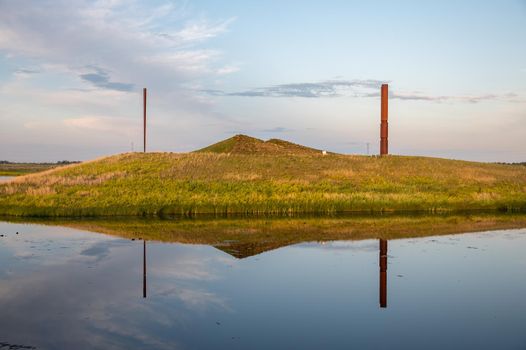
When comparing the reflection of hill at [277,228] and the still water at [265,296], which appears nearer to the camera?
the still water at [265,296]

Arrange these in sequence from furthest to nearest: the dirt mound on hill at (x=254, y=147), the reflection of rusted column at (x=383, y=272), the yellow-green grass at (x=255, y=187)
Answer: the dirt mound on hill at (x=254, y=147) → the yellow-green grass at (x=255, y=187) → the reflection of rusted column at (x=383, y=272)

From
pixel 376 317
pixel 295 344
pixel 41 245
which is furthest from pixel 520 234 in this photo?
pixel 41 245

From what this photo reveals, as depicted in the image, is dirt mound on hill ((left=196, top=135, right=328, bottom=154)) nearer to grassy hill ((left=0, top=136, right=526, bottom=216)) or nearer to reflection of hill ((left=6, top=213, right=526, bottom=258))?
grassy hill ((left=0, top=136, right=526, bottom=216))

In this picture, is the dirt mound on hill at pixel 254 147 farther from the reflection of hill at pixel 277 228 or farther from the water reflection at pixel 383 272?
the water reflection at pixel 383 272

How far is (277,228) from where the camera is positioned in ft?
93.1

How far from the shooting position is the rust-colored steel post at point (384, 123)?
188ft

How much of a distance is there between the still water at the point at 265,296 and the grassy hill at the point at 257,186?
13437 millimetres

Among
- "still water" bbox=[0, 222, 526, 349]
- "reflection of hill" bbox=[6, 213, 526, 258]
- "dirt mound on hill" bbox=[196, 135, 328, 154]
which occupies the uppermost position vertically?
"dirt mound on hill" bbox=[196, 135, 328, 154]

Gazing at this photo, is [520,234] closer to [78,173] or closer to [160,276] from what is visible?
[160,276]

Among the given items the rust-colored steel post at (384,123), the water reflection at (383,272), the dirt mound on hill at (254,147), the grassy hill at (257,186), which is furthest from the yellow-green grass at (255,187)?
the water reflection at (383,272)

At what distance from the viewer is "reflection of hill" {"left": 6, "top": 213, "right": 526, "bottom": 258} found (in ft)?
80.4

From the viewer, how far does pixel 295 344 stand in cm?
1088

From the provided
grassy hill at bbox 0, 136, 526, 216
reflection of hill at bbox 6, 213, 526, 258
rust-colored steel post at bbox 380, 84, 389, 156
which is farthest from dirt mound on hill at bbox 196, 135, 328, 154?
reflection of hill at bbox 6, 213, 526, 258

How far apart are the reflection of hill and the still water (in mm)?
1606
